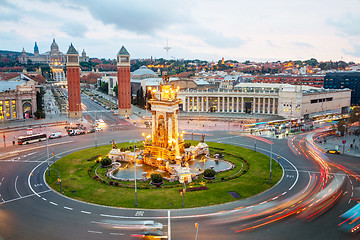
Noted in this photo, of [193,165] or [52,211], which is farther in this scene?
[193,165]

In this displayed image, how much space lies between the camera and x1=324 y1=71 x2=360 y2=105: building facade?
529ft

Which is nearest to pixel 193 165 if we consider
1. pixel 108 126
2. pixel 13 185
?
pixel 13 185

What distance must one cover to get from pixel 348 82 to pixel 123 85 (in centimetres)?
12697

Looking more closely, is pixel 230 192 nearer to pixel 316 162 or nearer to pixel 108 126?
pixel 316 162

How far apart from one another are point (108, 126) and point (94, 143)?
27272 millimetres

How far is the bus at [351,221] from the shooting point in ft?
110

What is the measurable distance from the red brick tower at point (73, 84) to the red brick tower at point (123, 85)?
1891 cm

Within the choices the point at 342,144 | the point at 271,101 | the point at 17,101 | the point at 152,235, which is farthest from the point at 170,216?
the point at 271,101

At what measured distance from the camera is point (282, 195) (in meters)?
43.3

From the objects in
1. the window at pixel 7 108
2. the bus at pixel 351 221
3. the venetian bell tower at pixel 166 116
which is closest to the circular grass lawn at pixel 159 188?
the venetian bell tower at pixel 166 116

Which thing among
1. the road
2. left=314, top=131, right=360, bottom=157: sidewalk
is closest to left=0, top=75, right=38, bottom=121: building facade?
the road

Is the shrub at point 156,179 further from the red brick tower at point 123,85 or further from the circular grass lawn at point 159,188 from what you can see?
the red brick tower at point 123,85

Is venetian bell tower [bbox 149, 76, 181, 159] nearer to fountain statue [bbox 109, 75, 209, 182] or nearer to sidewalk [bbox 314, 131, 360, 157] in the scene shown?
fountain statue [bbox 109, 75, 209, 182]

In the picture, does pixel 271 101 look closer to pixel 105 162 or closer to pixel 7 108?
pixel 105 162
